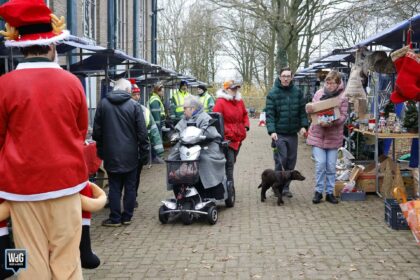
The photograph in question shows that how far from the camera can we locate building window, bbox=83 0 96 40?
1814cm

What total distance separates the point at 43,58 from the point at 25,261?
47.8 inches

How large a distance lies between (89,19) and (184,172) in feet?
41.8

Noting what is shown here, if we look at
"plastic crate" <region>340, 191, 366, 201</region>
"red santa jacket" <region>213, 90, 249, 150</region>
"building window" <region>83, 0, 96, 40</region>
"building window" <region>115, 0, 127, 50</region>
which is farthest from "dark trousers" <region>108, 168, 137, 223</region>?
"building window" <region>115, 0, 127, 50</region>

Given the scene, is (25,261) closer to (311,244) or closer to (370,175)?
(311,244)

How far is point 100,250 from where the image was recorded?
20.8ft

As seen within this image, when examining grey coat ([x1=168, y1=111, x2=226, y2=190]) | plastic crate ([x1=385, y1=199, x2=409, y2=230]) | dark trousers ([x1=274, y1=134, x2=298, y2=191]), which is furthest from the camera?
dark trousers ([x1=274, y1=134, x2=298, y2=191])

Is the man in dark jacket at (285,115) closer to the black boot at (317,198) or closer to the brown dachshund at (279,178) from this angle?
the brown dachshund at (279,178)

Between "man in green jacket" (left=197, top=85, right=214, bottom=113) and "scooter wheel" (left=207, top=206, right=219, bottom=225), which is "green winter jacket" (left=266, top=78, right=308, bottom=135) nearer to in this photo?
"scooter wheel" (left=207, top=206, right=219, bottom=225)

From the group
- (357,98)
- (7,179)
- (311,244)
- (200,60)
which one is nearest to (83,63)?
(357,98)

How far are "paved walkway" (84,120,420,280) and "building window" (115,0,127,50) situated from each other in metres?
15.2

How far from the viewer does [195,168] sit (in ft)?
24.0

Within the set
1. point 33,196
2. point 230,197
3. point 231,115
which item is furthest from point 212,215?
point 33,196

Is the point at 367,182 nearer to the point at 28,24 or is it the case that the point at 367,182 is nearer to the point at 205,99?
the point at 205,99

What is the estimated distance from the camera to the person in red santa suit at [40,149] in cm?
330
